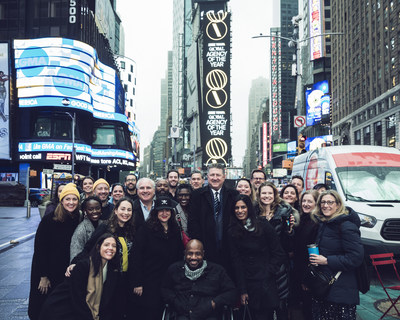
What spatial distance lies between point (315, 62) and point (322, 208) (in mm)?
92441

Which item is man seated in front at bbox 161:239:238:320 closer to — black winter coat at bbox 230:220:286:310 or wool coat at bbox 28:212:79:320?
black winter coat at bbox 230:220:286:310

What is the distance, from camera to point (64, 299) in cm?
A: 389

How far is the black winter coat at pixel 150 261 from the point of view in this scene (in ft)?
14.6

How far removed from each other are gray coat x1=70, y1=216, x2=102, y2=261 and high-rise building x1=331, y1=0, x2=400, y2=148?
4045cm

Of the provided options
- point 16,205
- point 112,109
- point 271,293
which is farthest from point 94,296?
point 112,109

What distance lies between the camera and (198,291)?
4.13 m

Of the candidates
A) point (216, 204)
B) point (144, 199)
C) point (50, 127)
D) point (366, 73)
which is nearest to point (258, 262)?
point (216, 204)

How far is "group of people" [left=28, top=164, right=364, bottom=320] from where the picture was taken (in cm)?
397

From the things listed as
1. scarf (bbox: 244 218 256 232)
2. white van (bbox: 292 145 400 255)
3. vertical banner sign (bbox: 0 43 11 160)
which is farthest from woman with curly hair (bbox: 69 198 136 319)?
vertical banner sign (bbox: 0 43 11 160)

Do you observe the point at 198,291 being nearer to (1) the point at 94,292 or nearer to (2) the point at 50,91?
(1) the point at 94,292

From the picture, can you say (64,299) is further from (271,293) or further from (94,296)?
(271,293)

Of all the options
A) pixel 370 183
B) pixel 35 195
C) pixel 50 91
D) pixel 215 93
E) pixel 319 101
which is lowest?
pixel 35 195

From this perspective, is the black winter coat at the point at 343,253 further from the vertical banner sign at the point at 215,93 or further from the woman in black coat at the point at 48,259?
the vertical banner sign at the point at 215,93

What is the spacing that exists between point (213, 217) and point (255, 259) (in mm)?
951
